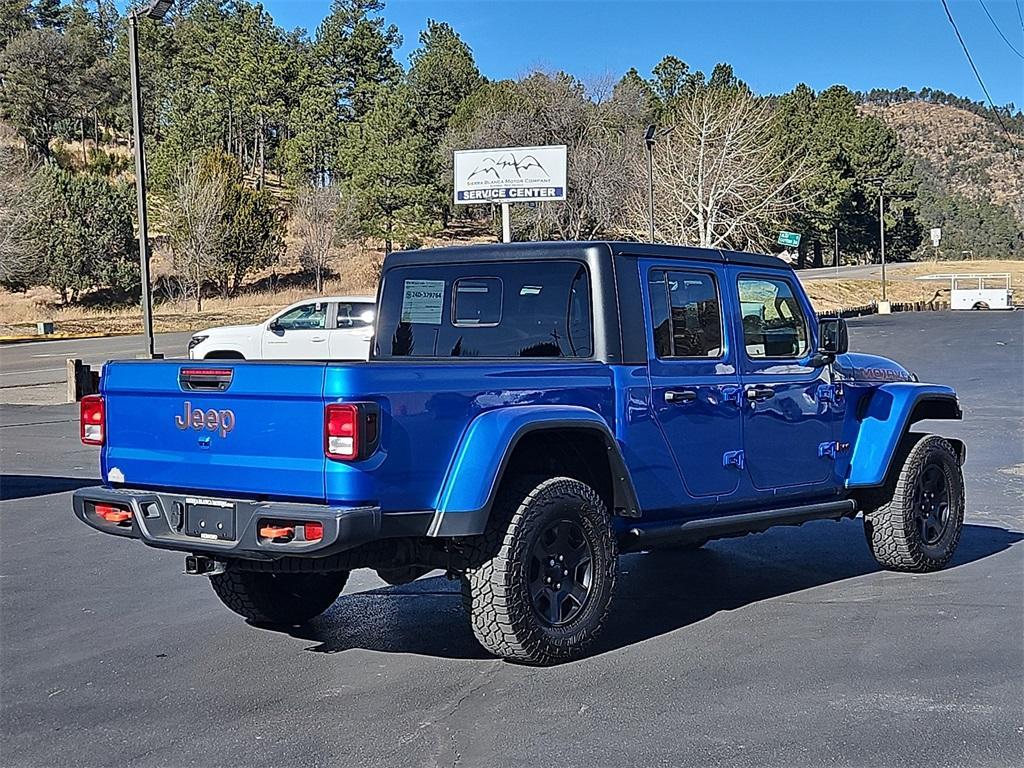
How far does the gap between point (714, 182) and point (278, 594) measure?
42234 mm

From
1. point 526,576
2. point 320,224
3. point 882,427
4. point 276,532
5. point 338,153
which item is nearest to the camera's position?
point 276,532

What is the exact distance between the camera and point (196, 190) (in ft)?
190

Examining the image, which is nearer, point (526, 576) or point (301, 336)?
point (526, 576)

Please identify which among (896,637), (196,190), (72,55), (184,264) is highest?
(72,55)

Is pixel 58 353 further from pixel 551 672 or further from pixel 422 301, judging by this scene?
pixel 551 672

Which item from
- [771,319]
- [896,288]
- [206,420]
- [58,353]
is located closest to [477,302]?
[771,319]

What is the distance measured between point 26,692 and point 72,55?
3491 inches

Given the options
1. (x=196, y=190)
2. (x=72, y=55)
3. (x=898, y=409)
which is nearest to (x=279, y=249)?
(x=196, y=190)

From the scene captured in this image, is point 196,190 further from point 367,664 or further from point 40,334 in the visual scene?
point 367,664

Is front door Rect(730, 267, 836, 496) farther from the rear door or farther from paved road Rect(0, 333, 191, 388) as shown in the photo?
paved road Rect(0, 333, 191, 388)

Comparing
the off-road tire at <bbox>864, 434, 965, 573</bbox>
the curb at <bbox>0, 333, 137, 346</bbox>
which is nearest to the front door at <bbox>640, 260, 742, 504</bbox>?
the off-road tire at <bbox>864, 434, 965, 573</bbox>

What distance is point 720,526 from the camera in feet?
21.5

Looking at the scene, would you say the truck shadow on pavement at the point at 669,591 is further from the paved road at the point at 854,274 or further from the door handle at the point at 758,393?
the paved road at the point at 854,274

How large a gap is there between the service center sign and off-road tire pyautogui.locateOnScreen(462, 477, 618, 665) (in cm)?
3088
